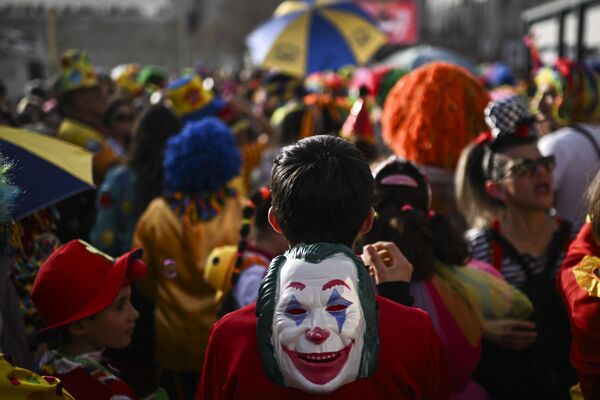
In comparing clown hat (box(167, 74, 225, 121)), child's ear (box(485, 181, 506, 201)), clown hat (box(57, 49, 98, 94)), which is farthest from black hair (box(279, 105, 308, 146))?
child's ear (box(485, 181, 506, 201))

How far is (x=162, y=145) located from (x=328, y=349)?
297 centimetres

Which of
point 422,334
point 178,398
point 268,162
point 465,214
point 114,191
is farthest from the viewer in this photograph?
point 268,162

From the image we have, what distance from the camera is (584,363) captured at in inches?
79.4

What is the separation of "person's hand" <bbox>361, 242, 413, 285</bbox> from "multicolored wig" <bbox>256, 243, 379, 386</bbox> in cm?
43

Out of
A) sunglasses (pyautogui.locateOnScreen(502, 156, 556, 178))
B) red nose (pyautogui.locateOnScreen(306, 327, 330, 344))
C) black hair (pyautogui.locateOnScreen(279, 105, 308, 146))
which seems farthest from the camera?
black hair (pyautogui.locateOnScreen(279, 105, 308, 146))

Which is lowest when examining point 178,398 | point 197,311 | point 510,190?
point 178,398

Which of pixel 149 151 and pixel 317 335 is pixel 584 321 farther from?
pixel 149 151

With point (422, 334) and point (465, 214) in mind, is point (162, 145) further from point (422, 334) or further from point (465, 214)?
point (422, 334)

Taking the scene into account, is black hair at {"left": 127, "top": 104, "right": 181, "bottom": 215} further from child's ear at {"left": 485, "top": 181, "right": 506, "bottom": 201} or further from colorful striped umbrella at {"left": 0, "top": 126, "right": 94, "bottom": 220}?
child's ear at {"left": 485, "top": 181, "right": 506, "bottom": 201}

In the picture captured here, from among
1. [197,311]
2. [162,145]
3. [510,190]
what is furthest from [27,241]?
[510,190]

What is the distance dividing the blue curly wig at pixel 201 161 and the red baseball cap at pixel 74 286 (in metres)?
1.23

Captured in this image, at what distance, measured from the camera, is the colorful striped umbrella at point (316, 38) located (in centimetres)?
655

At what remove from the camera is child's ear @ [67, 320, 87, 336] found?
233 centimetres

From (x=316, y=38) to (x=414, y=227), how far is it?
14.9 ft
